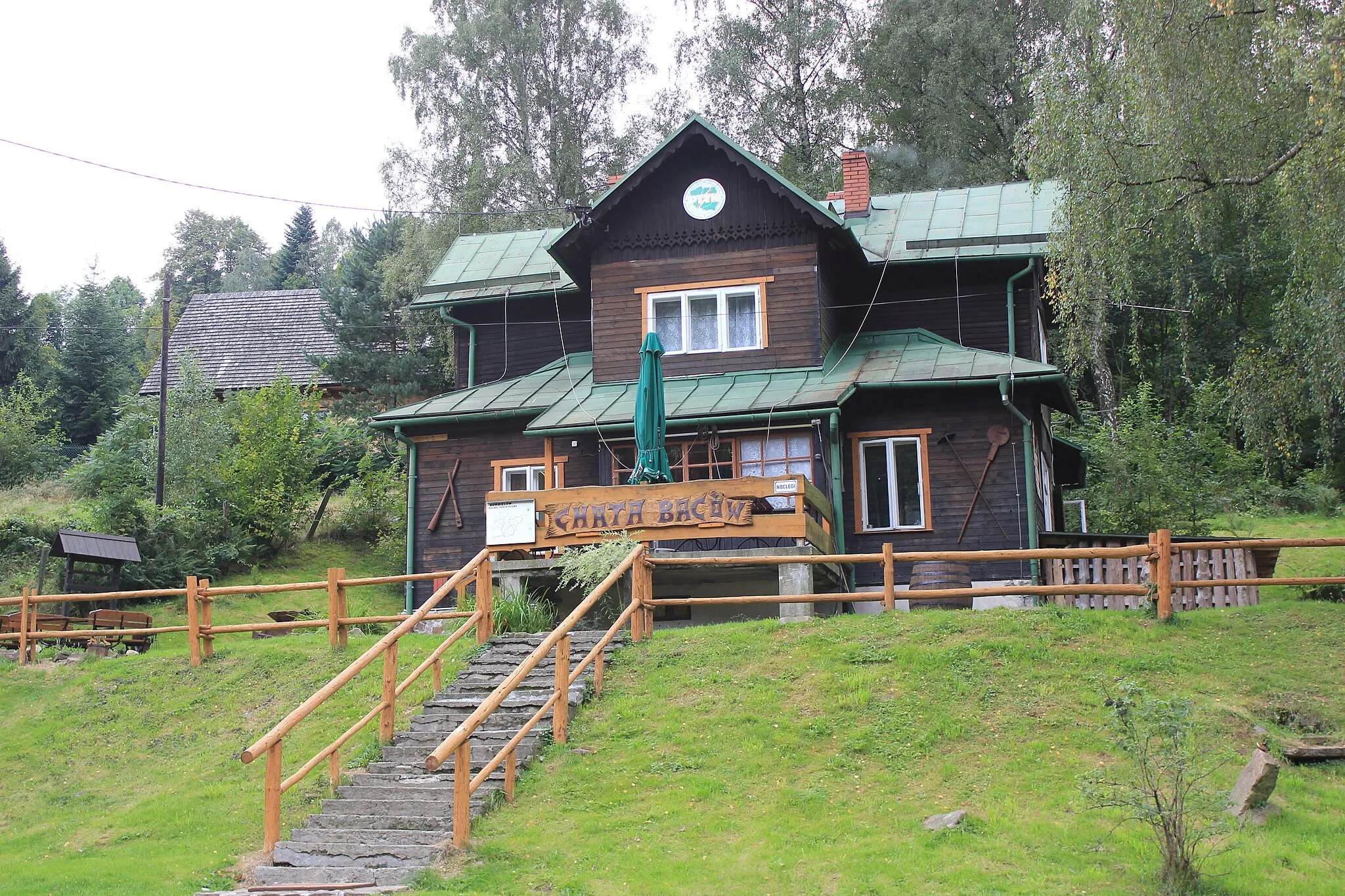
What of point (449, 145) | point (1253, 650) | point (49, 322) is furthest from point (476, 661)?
point (49, 322)

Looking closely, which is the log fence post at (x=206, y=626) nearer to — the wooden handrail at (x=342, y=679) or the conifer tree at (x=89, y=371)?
the wooden handrail at (x=342, y=679)

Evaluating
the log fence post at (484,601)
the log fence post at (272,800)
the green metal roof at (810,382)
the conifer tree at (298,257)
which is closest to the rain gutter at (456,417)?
the green metal roof at (810,382)

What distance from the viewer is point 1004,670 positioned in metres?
14.5

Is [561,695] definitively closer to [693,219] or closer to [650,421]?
[650,421]

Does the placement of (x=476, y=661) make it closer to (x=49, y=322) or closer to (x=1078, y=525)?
(x=1078, y=525)

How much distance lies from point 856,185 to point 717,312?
5245 mm

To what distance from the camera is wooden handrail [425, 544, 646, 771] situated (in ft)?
37.2

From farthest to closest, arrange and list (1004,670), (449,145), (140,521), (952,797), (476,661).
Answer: (449,145) < (140,521) < (476,661) < (1004,670) < (952,797)

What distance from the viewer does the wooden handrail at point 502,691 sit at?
11.3m

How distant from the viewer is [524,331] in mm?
27281

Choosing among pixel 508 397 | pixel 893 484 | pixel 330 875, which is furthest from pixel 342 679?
pixel 508 397

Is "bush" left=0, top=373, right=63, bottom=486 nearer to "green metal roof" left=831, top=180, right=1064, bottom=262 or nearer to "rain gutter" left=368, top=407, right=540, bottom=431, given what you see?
"rain gutter" left=368, top=407, right=540, bottom=431

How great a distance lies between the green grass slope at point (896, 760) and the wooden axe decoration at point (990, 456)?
589 cm

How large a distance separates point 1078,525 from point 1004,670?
55.5ft
